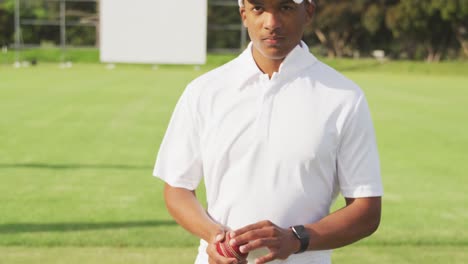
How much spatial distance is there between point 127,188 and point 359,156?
8.31 meters

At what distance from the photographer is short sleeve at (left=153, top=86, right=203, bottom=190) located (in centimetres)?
265

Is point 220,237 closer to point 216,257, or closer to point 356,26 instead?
point 216,257

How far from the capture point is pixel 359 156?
102 inches

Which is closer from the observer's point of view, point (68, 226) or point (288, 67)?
point (288, 67)

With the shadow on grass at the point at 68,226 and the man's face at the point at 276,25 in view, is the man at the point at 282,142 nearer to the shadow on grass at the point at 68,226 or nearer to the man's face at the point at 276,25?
the man's face at the point at 276,25

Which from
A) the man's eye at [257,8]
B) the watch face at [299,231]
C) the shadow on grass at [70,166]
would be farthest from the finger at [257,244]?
the shadow on grass at [70,166]

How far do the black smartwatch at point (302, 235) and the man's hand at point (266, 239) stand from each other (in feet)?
0.11

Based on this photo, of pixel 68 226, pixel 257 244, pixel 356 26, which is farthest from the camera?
pixel 356 26

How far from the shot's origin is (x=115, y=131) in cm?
1753

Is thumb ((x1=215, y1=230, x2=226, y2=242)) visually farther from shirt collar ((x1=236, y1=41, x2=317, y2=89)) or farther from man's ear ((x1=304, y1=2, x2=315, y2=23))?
man's ear ((x1=304, y1=2, x2=315, y2=23))

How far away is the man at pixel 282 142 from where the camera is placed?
99.8 inches

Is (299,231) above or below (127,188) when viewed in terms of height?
above

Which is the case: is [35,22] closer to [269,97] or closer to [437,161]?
[437,161]

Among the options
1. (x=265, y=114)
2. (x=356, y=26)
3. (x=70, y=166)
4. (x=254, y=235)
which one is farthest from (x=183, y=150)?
(x=356, y=26)
